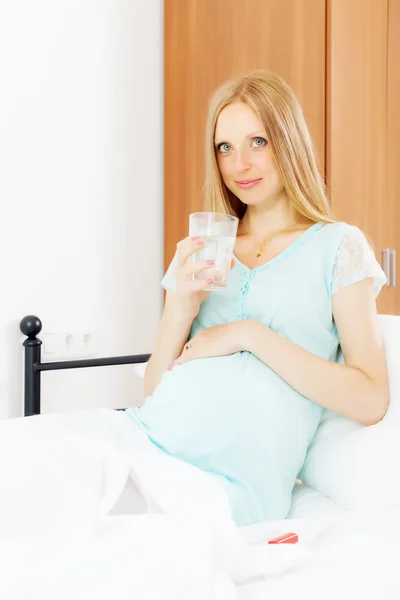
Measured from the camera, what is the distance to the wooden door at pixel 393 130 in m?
2.08

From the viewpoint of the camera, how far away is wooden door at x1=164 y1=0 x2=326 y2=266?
6.06ft

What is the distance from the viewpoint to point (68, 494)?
2.64 ft

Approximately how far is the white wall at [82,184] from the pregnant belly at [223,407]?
3.16 ft

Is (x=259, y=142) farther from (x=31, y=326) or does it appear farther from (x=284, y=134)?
(x=31, y=326)

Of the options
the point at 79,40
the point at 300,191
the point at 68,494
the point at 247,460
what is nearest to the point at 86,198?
the point at 79,40

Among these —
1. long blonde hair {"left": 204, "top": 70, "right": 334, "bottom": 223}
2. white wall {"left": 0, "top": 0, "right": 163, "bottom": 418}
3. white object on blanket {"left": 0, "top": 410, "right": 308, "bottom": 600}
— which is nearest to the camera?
white object on blanket {"left": 0, "top": 410, "right": 308, "bottom": 600}

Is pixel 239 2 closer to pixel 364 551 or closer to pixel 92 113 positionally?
pixel 92 113

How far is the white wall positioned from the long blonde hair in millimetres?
854

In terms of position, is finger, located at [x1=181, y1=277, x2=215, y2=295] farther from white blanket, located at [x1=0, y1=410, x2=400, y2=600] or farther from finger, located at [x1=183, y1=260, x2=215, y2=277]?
white blanket, located at [x1=0, y1=410, x2=400, y2=600]

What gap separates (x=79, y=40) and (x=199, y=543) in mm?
1789

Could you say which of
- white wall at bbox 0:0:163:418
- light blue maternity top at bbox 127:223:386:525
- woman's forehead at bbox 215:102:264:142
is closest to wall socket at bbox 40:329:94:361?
white wall at bbox 0:0:163:418

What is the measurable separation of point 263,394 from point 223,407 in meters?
0.07

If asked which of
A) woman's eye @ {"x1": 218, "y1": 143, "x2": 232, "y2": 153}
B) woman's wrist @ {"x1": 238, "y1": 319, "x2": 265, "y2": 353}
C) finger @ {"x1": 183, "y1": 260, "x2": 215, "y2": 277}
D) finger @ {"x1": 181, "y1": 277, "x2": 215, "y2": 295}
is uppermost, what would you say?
woman's eye @ {"x1": 218, "y1": 143, "x2": 232, "y2": 153}

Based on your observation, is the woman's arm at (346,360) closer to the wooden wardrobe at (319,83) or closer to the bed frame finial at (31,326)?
the wooden wardrobe at (319,83)
